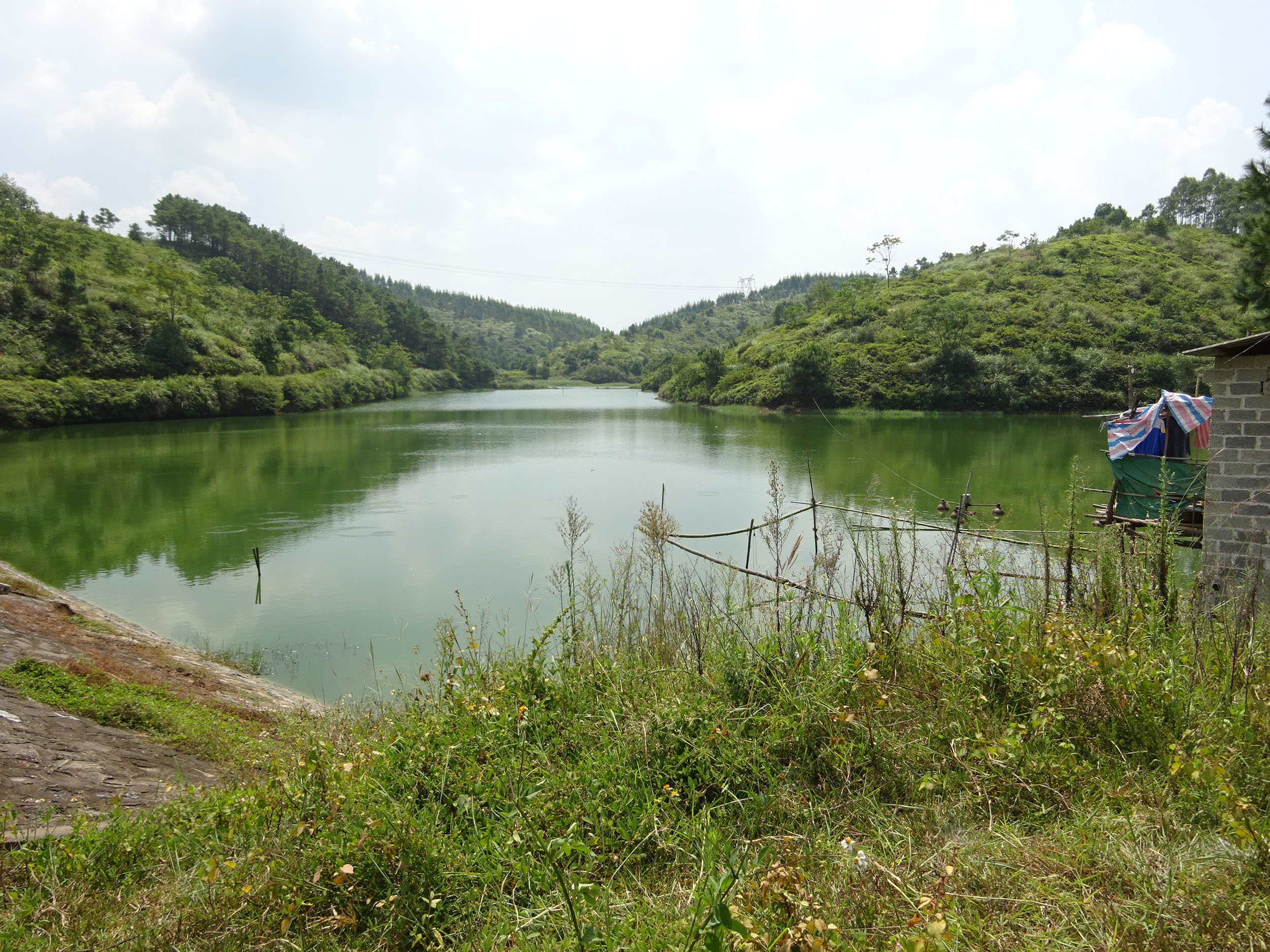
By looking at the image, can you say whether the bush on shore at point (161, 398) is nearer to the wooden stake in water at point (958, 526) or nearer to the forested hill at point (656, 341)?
the wooden stake in water at point (958, 526)

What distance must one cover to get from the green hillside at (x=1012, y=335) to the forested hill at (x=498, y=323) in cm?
7636

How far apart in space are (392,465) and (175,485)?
5568mm

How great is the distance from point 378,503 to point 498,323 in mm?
129781

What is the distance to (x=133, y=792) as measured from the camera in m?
3.05

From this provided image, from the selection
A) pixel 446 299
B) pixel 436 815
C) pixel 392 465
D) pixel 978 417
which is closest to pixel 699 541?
pixel 436 815

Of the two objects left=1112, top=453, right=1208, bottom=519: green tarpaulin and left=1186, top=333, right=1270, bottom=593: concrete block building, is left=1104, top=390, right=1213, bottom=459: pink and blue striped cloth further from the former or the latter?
left=1186, top=333, right=1270, bottom=593: concrete block building

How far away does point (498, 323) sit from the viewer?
13788cm

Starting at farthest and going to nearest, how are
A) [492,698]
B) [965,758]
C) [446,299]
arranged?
[446,299] < [492,698] < [965,758]

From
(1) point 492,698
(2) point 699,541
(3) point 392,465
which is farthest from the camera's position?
(3) point 392,465

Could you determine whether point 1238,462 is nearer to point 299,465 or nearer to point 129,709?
point 129,709

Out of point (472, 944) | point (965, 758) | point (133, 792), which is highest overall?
point (965, 758)

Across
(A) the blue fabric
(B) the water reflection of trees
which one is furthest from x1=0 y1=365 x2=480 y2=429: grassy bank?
(A) the blue fabric

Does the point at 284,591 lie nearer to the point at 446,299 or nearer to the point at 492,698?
the point at 492,698

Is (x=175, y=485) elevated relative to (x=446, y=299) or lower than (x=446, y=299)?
lower
